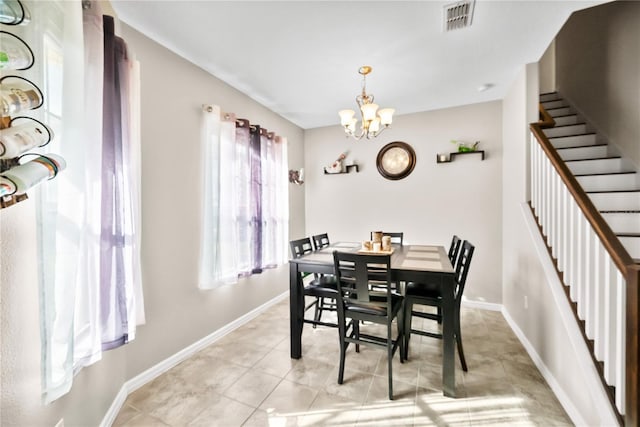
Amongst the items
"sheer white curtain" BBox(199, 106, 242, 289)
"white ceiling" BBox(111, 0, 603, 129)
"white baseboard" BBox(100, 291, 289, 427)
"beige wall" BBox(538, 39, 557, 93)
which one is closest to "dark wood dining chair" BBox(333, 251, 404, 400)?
"sheer white curtain" BBox(199, 106, 242, 289)

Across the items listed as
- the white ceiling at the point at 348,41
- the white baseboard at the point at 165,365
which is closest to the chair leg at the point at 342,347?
the white baseboard at the point at 165,365

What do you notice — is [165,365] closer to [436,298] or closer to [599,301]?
[436,298]

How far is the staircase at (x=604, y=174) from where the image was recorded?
80.8 inches

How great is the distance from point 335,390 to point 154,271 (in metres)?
1.69

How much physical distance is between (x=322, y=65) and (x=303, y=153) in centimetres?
216

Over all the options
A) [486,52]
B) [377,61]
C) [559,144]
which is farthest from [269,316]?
[559,144]

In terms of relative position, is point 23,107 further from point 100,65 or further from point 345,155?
point 345,155

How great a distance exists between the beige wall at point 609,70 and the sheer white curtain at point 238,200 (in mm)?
3685

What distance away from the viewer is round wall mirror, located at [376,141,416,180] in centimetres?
390

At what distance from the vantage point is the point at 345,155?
4.31m

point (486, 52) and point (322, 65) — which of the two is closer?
point (486, 52)

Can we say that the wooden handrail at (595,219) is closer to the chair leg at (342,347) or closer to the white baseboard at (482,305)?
the chair leg at (342,347)

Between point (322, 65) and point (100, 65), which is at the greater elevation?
point (322, 65)

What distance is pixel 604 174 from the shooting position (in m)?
2.45
